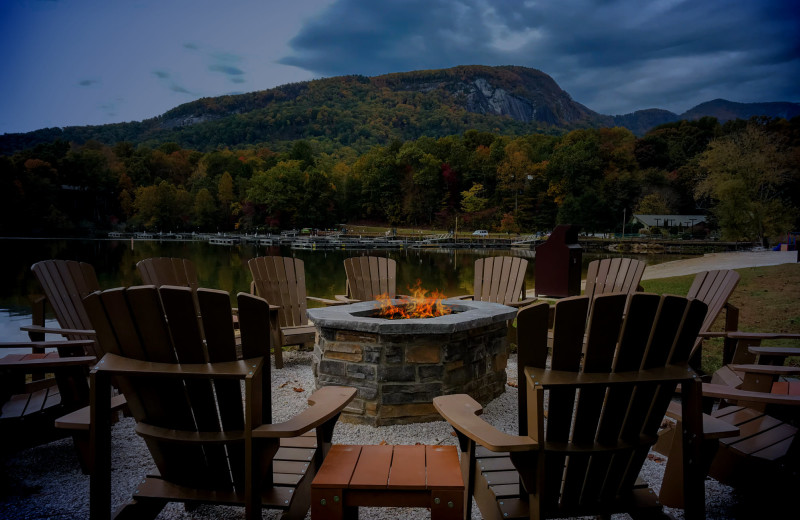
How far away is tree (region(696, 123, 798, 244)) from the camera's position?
29250 millimetres

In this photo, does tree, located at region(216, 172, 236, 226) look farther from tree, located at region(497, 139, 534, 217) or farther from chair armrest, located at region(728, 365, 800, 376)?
chair armrest, located at region(728, 365, 800, 376)

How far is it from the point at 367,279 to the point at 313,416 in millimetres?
3877

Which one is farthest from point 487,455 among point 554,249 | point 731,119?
Answer: point 731,119

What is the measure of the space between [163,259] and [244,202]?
75.7 m

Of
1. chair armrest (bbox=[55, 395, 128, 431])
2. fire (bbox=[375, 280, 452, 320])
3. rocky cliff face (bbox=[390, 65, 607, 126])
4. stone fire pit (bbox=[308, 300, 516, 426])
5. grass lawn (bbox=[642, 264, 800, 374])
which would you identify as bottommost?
grass lawn (bbox=[642, 264, 800, 374])

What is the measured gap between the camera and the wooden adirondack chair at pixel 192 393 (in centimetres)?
145

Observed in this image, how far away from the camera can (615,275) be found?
17.5 ft

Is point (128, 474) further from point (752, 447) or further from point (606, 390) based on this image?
point (752, 447)

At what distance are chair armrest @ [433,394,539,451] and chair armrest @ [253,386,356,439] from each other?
0.42 meters

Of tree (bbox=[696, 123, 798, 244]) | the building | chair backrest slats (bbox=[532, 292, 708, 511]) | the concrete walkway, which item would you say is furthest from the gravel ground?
the building

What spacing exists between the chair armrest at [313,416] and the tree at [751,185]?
3521 centimetres

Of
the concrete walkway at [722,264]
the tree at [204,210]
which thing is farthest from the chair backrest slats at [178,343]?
the tree at [204,210]

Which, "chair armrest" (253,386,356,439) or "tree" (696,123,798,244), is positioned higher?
"tree" (696,123,798,244)

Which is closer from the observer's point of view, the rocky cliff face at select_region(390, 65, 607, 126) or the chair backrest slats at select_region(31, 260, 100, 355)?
the chair backrest slats at select_region(31, 260, 100, 355)
